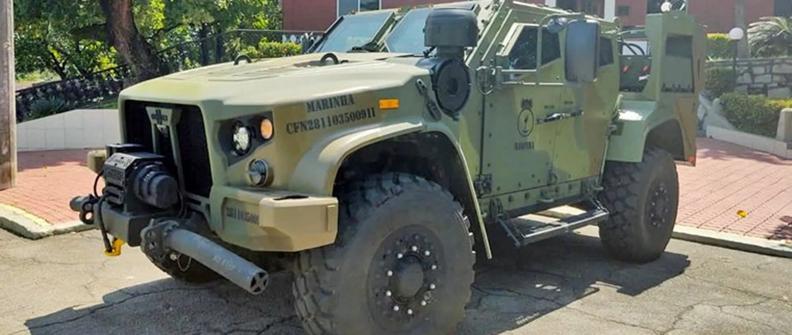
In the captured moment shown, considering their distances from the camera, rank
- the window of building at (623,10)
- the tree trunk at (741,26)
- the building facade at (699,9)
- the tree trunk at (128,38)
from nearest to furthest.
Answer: the tree trunk at (128,38)
the tree trunk at (741,26)
the building facade at (699,9)
the window of building at (623,10)

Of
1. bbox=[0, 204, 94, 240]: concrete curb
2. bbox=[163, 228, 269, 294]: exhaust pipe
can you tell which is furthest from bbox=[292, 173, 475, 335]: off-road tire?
bbox=[0, 204, 94, 240]: concrete curb

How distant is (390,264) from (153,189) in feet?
4.32

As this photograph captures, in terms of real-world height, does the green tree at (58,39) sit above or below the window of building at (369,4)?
below

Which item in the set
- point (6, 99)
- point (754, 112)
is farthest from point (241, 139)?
point (754, 112)

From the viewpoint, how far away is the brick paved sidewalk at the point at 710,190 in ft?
25.2

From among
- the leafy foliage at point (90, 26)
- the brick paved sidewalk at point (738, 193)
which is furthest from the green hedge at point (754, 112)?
the leafy foliage at point (90, 26)

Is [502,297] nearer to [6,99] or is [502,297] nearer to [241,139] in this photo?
[241,139]

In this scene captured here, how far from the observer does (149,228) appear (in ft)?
12.7

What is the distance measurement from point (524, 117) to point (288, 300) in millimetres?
2049

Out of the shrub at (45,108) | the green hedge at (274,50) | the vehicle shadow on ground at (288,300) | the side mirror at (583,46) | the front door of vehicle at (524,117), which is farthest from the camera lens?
the green hedge at (274,50)

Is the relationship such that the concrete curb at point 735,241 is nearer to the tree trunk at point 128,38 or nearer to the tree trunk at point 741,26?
the tree trunk at point 128,38

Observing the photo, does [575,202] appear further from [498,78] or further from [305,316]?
[305,316]

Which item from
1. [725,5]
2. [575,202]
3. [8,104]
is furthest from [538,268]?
[725,5]

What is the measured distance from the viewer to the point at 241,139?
377 centimetres
